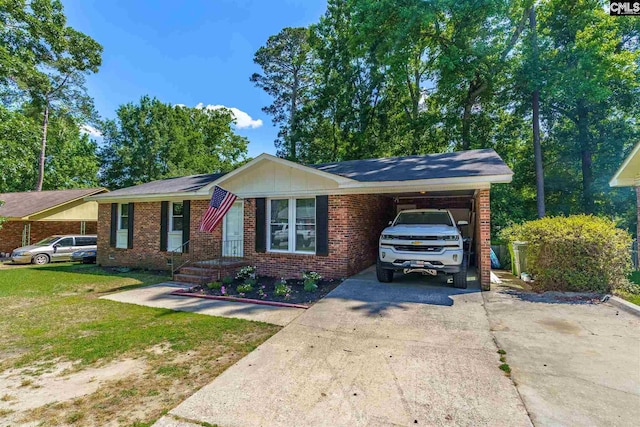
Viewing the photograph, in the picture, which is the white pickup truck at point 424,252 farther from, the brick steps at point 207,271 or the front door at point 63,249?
the front door at point 63,249

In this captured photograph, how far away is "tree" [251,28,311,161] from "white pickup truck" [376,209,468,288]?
69.6ft

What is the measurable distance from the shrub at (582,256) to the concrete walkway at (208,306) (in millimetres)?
5757

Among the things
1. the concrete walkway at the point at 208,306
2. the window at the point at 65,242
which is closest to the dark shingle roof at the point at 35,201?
the window at the point at 65,242

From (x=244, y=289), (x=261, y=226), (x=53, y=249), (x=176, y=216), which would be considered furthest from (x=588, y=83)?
(x=53, y=249)

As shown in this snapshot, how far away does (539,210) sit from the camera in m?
15.9

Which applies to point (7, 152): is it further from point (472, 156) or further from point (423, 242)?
point (472, 156)

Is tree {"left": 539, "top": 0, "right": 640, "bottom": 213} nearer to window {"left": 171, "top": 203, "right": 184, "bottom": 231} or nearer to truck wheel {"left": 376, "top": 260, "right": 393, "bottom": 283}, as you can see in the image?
truck wheel {"left": 376, "top": 260, "right": 393, "bottom": 283}

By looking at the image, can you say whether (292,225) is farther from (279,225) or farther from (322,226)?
(322,226)

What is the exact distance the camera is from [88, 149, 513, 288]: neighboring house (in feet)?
25.5

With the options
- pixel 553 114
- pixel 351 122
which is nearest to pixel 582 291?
pixel 553 114

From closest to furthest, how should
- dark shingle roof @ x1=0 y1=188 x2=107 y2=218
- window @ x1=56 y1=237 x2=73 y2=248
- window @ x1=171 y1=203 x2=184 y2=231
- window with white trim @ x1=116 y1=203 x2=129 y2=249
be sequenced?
window @ x1=171 y1=203 x2=184 y2=231
window with white trim @ x1=116 y1=203 x2=129 y2=249
window @ x1=56 y1=237 x2=73 y2=248
dark shingle roof @ x1=0 y1=188 x2=107 y2=218

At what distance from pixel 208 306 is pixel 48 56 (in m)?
29.5

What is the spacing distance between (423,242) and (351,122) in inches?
740

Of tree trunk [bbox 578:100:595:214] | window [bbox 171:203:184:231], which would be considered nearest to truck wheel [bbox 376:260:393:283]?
window [bbox 171:203:184:231]
